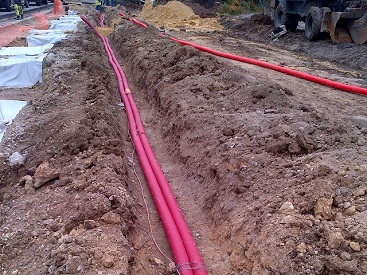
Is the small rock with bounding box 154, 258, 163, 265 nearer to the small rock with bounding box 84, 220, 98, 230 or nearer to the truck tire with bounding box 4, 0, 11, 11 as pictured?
the small rock with bounding box 84, 220, 98, 230

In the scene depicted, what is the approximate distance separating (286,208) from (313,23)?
11560 mm

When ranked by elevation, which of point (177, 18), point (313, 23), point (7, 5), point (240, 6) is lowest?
point (177, 18)

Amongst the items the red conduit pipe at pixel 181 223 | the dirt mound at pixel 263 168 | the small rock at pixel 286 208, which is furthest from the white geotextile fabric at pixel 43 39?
the small rock at pixel 286 208

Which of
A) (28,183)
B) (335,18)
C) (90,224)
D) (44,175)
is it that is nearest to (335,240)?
(90,224)

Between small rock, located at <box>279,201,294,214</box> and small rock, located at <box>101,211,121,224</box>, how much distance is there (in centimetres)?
152

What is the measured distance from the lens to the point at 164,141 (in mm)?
6289

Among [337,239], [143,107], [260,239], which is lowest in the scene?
[143,107]

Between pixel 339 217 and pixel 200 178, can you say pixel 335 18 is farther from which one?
pixel 339 217

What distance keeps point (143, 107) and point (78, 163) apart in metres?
3.53

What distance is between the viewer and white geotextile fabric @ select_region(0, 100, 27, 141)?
6366 mm

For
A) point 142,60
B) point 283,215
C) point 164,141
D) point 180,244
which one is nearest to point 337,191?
point 283,215

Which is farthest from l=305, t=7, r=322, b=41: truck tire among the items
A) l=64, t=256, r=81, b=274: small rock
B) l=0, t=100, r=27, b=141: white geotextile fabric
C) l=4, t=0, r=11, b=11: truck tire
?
l=4, t=0, r=11, b=11: truck tire

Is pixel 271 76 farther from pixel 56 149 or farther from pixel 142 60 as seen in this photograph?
pixel 56 149

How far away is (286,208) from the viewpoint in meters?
3.30
